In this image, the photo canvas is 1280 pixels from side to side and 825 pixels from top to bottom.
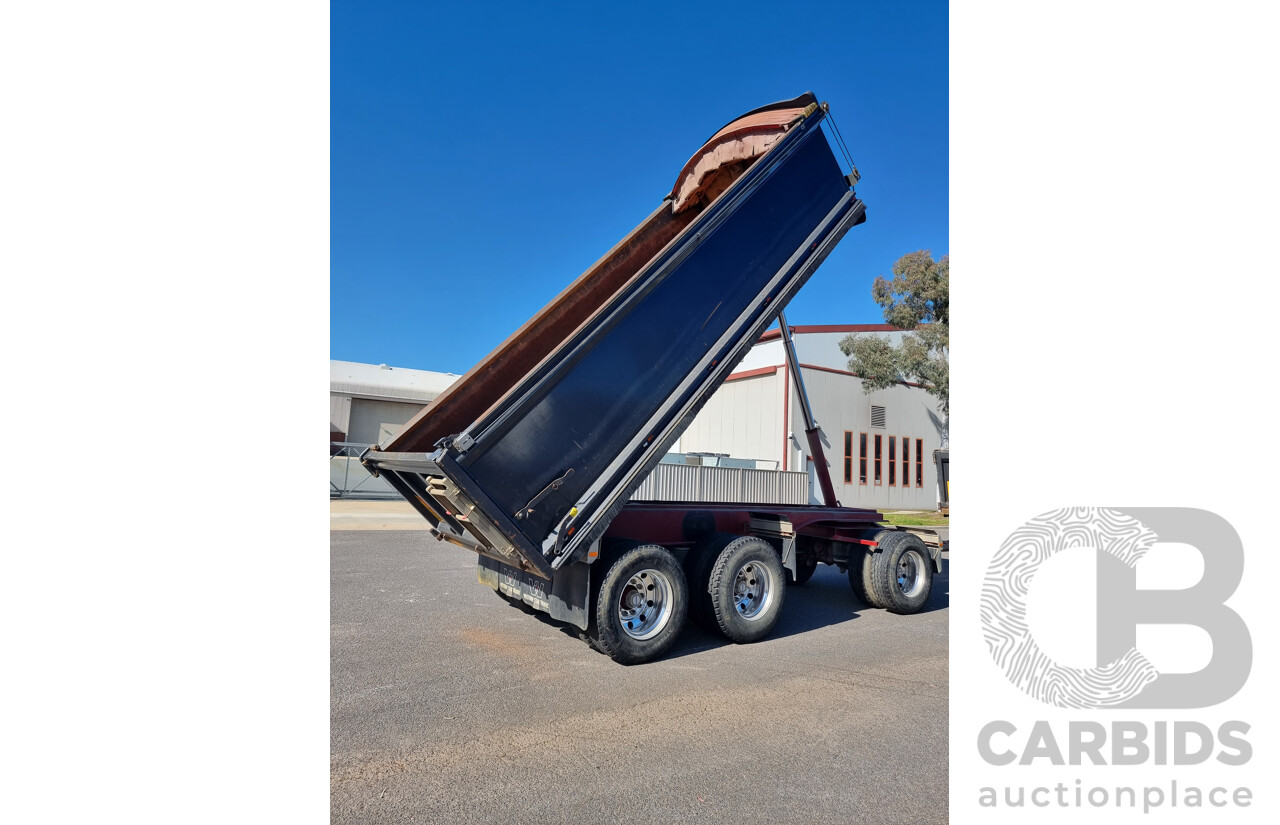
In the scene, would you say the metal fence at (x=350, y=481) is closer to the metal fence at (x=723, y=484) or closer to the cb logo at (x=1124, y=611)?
the metal fence at (x=723, y=484)

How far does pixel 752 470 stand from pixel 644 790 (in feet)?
59.6

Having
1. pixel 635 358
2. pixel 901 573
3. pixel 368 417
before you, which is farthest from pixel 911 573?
pixel 368 417

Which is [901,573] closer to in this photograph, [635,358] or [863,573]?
[863,573]

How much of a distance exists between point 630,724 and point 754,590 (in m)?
2.56

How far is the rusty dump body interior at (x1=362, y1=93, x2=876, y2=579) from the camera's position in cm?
488

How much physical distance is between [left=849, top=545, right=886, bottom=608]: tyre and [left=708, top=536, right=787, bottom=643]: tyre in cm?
152

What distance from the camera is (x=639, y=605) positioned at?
579 centimetres

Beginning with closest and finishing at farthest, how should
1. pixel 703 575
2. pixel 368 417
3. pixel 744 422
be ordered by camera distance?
pixel 703 575
pixel 744 422
pixel 368 417

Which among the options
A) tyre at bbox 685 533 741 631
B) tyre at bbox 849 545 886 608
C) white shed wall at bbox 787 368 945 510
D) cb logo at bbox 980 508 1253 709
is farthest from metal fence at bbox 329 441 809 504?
cb logo at bbox 980 508 1253 709

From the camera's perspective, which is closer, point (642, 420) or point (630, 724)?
point (630, 724)

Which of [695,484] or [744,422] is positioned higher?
[744,422]

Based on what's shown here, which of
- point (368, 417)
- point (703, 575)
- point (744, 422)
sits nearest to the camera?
point (703, 575)

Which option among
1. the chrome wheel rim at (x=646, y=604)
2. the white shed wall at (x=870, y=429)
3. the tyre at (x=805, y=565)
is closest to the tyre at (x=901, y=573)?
the tyre at (x=805, y=565)

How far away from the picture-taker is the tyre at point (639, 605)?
214 inches
